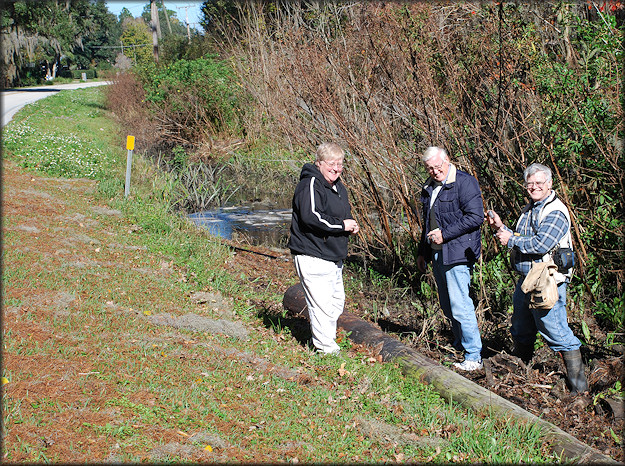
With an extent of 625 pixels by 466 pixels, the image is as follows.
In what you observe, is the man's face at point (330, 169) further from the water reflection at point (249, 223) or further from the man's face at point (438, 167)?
the water reflection at point (249, 223)

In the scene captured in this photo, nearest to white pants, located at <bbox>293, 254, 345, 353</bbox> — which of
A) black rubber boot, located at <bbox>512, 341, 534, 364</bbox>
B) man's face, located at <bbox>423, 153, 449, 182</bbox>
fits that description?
man's face, located at <bbox>423, 153, 449, 182</bbox>

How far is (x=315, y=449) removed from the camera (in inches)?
157

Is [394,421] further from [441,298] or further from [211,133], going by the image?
[211,133]

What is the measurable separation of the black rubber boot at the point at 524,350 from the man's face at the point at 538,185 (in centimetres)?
145

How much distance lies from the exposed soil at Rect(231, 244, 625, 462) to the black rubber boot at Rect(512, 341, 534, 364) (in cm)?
5

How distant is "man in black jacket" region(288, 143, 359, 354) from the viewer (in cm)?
517

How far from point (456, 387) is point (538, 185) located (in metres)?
1.70

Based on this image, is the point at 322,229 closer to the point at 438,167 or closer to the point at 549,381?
the point at 438,167

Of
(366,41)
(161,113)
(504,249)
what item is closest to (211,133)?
(161,113)

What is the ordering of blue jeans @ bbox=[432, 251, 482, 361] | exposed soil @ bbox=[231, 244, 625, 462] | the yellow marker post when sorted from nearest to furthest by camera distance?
exposed soil @ bbox=[231, 244, 625, 462], blue jeans @ bbox=[432, 251, 482, 361], the yellow marker post

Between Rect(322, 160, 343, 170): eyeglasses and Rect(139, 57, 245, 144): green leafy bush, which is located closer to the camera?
Rect(322, 160, 343, 170): eyeglasses

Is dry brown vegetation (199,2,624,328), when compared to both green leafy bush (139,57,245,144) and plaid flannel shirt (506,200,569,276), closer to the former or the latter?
plaid flannel shirt (506,200,569,276)

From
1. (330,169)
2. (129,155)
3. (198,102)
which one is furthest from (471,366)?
(198,102)

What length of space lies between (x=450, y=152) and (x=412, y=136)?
0.92 meters
